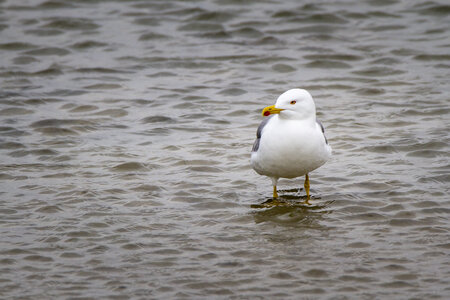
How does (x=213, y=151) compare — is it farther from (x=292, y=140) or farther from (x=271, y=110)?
(x=292, y=140)

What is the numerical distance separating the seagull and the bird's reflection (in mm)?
361

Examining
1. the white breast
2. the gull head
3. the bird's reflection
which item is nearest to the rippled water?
the bird's reflection

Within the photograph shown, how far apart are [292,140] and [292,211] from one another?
77 centimetres

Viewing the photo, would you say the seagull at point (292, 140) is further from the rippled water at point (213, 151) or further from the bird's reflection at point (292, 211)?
the rippled water at point (213, 151)

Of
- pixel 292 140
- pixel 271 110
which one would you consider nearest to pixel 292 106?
pixel 271 110

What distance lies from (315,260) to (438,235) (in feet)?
4.16

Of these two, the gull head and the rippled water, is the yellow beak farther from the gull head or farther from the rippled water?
the rippled water

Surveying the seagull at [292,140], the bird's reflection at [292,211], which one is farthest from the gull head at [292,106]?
the bird's reflection at [292,211]

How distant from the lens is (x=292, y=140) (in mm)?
7340

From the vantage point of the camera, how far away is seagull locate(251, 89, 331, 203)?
736 cm

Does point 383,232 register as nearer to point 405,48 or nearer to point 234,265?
point 234,265

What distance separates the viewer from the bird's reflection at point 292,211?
287 inches

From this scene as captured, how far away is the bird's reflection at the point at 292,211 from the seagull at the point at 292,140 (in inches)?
14.2

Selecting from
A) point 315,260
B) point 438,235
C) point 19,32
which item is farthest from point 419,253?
point 19,32
